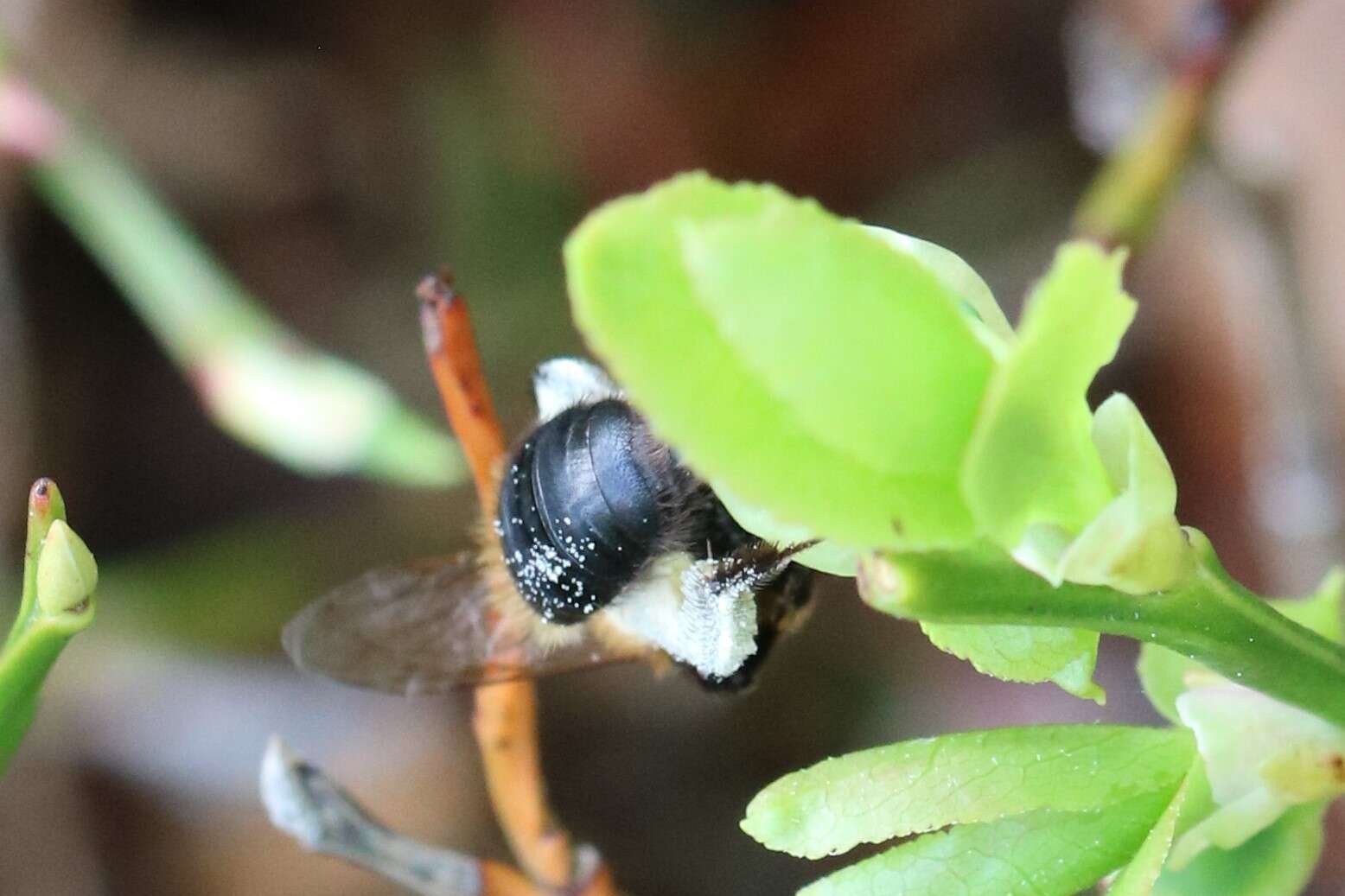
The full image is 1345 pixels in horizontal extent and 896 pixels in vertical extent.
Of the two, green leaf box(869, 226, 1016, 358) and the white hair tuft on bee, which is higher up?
the white hair tuft on bee

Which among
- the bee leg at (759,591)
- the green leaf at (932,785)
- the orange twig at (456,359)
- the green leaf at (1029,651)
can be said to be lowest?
the green leaf at (932,785)

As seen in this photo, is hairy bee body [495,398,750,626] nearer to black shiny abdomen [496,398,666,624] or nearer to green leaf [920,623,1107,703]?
black shiny abdomen [496,398,666,624]

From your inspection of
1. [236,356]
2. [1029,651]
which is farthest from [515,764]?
[236,356]

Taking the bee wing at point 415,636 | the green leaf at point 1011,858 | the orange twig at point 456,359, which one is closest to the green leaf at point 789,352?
the green leaf at point 1011,858

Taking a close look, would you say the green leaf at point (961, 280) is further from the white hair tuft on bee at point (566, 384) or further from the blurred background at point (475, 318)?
the blurred background at point (475, 318)

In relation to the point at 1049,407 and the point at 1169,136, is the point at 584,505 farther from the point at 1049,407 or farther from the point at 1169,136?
the point at 1169,136

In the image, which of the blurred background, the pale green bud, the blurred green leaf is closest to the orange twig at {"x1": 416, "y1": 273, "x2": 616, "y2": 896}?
the pale green bud

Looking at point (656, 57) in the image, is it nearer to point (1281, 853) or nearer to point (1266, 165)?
point (1266, 165)
